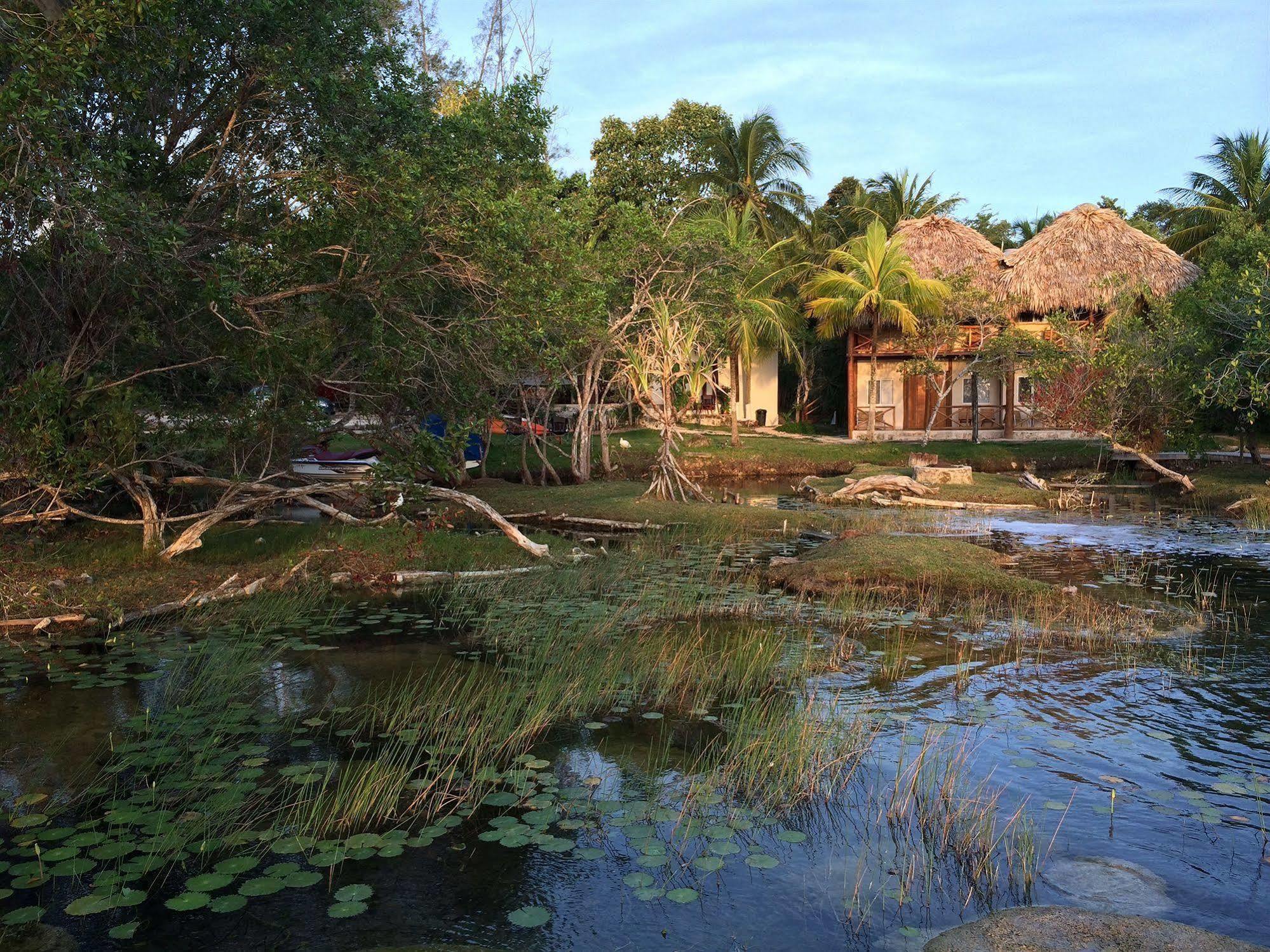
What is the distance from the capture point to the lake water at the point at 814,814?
475cm

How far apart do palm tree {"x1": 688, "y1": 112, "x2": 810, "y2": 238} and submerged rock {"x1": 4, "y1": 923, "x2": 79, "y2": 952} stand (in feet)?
104

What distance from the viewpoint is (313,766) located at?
21.0 ft

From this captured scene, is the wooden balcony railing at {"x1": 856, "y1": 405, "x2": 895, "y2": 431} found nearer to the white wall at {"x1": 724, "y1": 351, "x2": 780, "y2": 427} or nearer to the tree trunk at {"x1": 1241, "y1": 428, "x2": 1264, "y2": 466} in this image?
the white wall at {"x1": 724, "y1": 351, "x2": 780, "y2": 427}

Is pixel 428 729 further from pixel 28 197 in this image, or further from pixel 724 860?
pixel 28 197

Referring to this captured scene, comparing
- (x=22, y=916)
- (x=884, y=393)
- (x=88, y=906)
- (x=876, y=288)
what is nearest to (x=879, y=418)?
(x=884, y=393)

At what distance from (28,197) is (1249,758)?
10446 mm

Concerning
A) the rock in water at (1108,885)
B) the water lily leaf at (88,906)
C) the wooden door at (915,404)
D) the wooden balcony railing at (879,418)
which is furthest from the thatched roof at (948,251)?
the water lily leaf at (88,906)

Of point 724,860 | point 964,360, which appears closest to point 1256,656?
point 724,860

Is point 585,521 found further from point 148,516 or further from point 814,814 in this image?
point 814,814

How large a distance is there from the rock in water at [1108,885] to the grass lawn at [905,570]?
6.59 metres

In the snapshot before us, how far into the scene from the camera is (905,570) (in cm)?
1245

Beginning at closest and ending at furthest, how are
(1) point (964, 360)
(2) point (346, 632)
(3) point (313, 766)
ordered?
(3) point (313, 766)
(2) point (346, 632)
(1) point (964, 360)

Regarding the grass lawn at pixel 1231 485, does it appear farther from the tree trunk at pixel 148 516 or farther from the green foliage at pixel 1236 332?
the tree trunk at pixel 148 516

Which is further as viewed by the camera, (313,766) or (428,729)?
(428,729)
